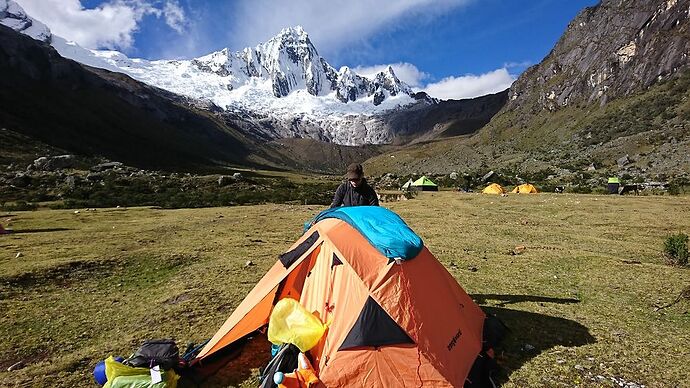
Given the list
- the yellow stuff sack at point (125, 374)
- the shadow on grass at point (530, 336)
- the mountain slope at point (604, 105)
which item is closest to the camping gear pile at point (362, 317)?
the shadow on grass at point (530, 336)

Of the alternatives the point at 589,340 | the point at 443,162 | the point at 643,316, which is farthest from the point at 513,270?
the point at 443,162

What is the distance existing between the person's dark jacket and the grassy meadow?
3.84m

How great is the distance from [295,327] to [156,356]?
7.15 ft

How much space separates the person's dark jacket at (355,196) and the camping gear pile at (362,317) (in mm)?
759

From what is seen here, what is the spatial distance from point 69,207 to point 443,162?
11041 cm

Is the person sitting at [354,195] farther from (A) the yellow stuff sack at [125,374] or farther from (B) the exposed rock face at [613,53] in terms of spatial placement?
(B) the exposed rock face at [613,53]

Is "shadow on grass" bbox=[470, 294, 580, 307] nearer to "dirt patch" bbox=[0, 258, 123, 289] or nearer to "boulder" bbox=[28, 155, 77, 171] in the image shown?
"dirt patch" bbox=[0, 258, 123, 289]

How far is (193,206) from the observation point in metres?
36.1

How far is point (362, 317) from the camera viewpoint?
21.9 feet

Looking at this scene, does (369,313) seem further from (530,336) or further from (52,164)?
(52,164)

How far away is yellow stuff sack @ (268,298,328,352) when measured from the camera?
22.1 ft

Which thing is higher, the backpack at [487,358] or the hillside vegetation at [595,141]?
the hillside vegetation at [595,141]

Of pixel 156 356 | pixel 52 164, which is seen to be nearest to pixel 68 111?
pixel 52 164

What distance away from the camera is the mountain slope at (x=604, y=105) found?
6350 centimetres
